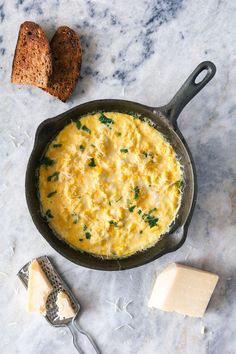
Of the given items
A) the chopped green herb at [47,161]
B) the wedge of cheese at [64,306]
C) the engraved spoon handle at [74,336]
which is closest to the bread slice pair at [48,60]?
the chopped green herb at [47,161]

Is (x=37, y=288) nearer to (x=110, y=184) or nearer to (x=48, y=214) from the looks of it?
(x=48, y=214)

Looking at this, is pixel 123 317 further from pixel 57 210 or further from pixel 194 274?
pixel 57 210

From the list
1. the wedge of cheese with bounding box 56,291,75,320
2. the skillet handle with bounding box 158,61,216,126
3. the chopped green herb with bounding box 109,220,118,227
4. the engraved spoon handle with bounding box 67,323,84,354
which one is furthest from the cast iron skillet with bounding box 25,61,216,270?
the engraved spoon handle with bounding box 67,323,84,354

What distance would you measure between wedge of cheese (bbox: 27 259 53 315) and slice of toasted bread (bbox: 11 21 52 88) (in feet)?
Answer: 2.86

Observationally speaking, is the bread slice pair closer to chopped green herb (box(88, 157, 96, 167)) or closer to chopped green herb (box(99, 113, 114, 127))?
chopped green herb (box(99, 113, 114, 127))

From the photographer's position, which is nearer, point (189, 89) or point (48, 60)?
point (189, 89)

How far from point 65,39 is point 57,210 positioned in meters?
0.81

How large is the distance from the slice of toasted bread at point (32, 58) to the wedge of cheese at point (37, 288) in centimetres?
87

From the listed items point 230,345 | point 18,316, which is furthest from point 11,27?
point 230,345

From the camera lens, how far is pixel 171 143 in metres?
2.40

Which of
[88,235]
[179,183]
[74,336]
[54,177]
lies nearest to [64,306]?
[74,336]

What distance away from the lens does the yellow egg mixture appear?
2330 millimetres

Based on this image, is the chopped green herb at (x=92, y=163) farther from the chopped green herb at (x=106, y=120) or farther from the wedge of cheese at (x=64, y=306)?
the wedge of cheese at (x=64, y=306)

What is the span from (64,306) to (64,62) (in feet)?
3.86
